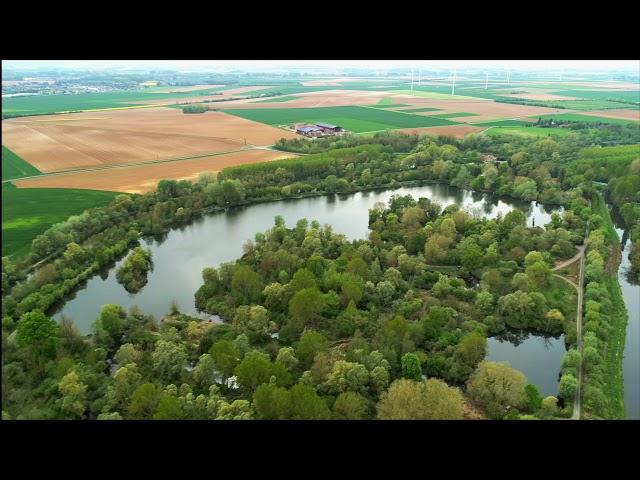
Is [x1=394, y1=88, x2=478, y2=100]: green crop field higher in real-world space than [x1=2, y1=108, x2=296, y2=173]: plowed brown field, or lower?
higher

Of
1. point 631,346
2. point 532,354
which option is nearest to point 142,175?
point 532,354

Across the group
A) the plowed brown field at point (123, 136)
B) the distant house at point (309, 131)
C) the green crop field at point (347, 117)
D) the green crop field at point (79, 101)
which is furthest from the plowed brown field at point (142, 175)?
the green crop field at point (79, 101)

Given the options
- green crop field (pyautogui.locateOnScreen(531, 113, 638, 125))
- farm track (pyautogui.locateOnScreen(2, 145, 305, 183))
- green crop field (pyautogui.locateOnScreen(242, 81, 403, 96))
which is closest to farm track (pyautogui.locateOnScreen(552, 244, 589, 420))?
farm track (pyautogui.locateOnScreen(2, 145, 305, 183))

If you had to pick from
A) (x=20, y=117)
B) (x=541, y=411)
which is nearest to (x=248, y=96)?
(x=20, y=117)

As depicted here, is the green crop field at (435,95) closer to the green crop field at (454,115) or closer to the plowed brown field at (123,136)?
the green crop field at (454,115)

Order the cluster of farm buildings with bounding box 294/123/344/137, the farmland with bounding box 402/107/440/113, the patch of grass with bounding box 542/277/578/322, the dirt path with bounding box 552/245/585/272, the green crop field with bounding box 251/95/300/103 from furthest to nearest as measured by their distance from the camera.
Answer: the green crop field with bounding box 251/95/300/103
the farmland with bounding box 402/107/440/113
the cluster of farm buildings with bounding box 294/123/344/137
the dirt path with bounding box 552/245/585/272
the patch of grass with bounding box 542/277/578/322

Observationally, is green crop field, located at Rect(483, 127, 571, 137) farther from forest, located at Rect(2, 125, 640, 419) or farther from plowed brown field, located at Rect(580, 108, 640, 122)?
forest, located at Rect(2, 125, 640, 419)

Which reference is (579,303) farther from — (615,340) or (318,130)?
(318,130)
